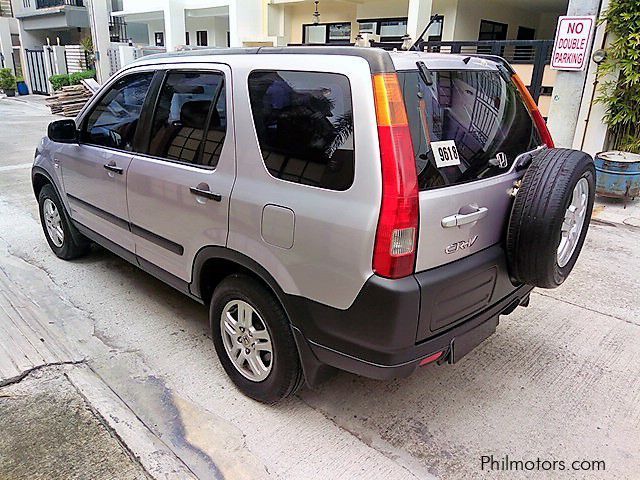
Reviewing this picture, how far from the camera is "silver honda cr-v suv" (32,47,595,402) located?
78.9 inches

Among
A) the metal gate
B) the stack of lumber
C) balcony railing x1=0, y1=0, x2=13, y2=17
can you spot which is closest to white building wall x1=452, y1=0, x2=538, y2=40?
the stack of lumber

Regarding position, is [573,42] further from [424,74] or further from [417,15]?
[424,74]

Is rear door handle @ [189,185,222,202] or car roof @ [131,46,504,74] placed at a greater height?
car roof @ [131,46,504,74]

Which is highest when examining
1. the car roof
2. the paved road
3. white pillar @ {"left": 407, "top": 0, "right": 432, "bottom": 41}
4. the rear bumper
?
white pillar @ {"left": 407, "top": 0, "right": 432, "bottom": 41}

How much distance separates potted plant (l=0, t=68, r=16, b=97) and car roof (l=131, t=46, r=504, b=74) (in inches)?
952

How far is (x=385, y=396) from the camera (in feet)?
9.33

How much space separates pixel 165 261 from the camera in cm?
316

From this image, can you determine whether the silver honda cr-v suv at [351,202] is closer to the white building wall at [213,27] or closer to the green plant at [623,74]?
the green plant at [623,74]

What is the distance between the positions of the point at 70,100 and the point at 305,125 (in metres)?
16.1

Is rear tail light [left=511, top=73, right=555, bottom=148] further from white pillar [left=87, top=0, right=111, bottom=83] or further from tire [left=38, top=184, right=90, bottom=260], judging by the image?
white pillar [left=87, top=0, right=111, bottom=83]

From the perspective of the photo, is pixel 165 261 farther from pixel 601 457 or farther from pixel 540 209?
pixel 601 457

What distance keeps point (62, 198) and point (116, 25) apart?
68.6 ft

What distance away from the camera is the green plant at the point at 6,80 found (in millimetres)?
22141

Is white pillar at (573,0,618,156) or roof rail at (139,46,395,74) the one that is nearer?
roof rail at (139,46,395,74)
